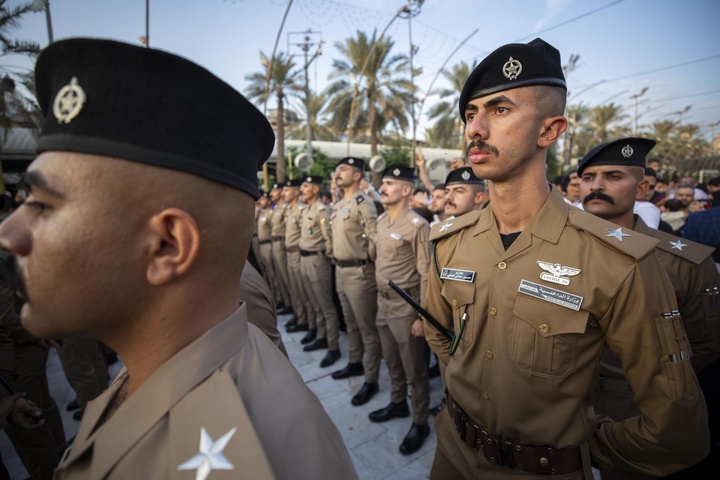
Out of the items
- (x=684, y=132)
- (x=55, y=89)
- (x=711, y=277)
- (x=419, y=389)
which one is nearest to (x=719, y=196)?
(x=711, y=277)

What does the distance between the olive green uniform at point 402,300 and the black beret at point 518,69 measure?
2.18 m

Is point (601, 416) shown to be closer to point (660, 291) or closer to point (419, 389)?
point (660, 291)

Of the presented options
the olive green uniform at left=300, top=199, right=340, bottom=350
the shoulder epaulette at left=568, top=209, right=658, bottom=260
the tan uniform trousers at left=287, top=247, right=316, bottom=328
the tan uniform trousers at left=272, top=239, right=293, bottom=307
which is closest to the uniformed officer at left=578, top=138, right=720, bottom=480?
the shoulder epaulette at left=568, top=209, right=658, bottom=260

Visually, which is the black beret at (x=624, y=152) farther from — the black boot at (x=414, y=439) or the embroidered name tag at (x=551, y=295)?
the black boot at (x=414, y=439)

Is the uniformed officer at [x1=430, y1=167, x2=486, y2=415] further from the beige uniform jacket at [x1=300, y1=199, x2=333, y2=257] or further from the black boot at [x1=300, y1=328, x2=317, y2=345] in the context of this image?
the black boot at [x1=300, y1=328, x2=317, y2=345]

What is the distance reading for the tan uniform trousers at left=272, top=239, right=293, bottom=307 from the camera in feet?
25.3

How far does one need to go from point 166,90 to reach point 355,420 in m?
3.80

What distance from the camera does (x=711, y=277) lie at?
7.33 ft

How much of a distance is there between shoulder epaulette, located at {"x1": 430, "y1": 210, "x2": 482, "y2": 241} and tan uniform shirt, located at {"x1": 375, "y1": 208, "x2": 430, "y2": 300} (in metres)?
1.60

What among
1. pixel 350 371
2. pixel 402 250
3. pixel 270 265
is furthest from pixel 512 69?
pixel 270 265

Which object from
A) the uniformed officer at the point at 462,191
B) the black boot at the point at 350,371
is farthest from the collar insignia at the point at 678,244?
the black boot at the point at 350,371

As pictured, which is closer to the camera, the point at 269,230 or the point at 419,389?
the point at 419,389

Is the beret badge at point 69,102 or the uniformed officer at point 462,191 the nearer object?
the beret badge at point 69,102

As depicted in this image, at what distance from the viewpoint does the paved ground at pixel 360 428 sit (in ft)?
10.2
